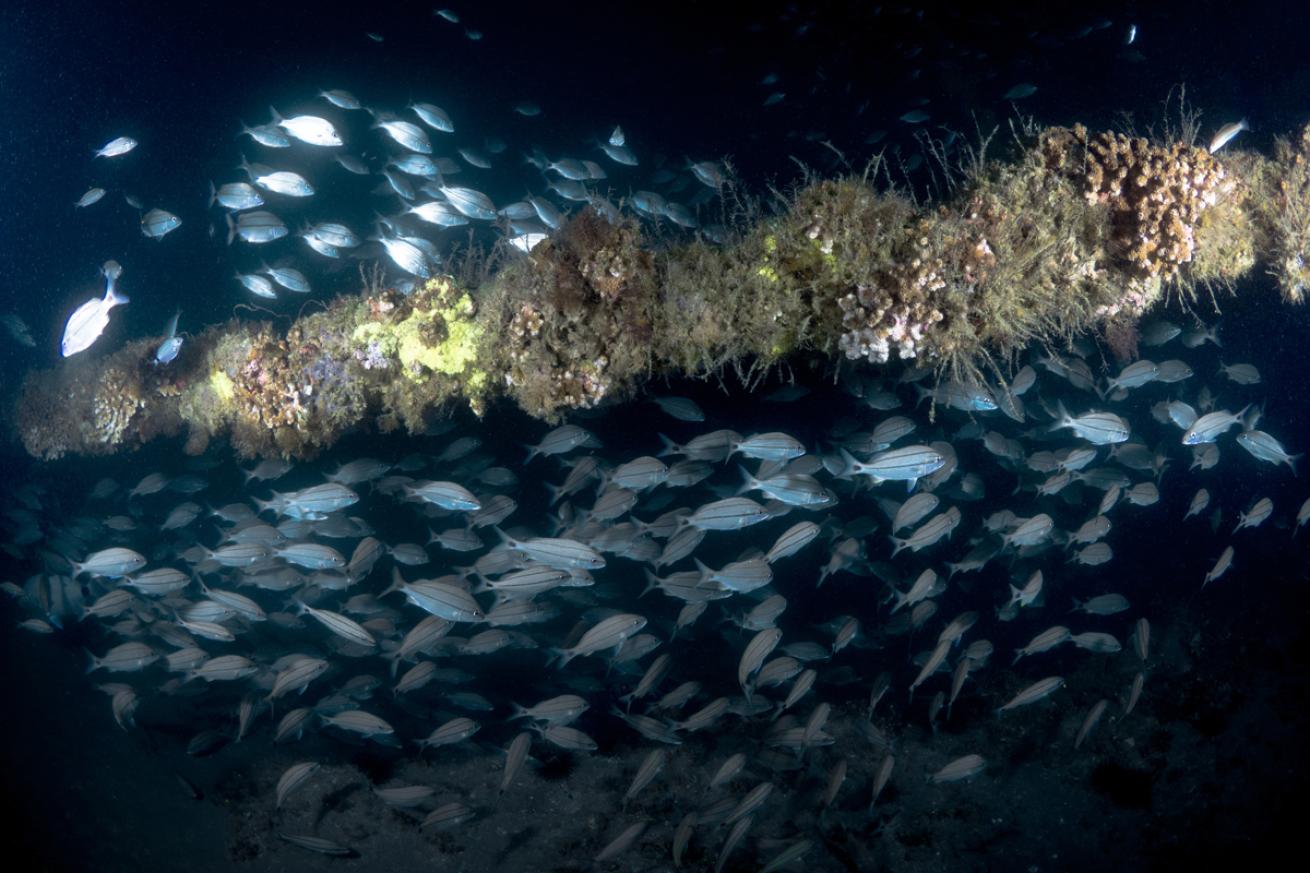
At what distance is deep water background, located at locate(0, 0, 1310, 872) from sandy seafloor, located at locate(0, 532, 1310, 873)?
6 centimetres

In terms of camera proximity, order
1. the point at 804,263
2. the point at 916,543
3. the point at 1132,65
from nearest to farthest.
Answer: the point at 804,263, the point at 916,543, the point at 1132,65

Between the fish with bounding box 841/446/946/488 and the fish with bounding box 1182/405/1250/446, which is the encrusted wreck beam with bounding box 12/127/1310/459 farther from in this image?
the fish with bounding box 1182/405/1250/446

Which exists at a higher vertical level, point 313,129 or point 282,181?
point 313,129

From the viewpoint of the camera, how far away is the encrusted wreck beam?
3.83m

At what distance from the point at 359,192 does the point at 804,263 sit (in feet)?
73.8

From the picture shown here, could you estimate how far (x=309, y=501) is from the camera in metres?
6.01

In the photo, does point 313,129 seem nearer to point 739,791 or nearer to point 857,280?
point 857,280

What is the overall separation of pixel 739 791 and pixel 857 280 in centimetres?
658

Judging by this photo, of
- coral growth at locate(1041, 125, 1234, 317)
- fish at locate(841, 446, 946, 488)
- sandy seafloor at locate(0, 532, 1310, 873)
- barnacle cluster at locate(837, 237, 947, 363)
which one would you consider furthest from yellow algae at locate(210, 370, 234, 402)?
coral growth at locate(1041, 125, 1234, 317)

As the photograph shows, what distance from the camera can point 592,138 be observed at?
62.4ft

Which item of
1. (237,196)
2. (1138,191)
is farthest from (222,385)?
(1138,191)

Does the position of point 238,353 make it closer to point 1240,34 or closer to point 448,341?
point 448,341

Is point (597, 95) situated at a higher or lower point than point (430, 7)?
lower

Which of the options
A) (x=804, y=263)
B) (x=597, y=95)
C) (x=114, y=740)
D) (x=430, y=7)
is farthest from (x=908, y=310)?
(x=430, y=7)
